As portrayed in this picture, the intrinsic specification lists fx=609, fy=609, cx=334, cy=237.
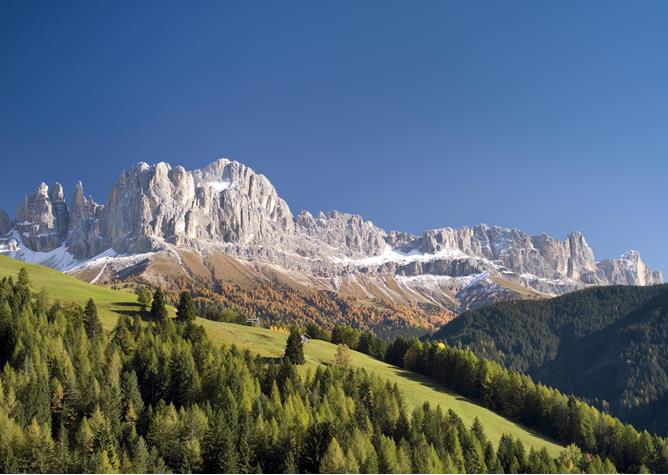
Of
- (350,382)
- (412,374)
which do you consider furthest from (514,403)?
(350,382)

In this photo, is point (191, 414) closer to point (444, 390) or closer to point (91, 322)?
point (91, 322)

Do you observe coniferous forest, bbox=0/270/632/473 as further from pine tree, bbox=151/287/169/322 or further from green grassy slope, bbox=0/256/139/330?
pine tree, bbox=151/287/169/322

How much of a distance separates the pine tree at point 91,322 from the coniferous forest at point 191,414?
0.78 feet

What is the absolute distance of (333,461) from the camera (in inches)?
3159

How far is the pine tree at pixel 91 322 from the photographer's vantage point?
120m

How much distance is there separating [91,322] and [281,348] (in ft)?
152

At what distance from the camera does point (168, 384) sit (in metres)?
105

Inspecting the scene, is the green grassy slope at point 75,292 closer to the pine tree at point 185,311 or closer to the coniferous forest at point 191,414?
the pine tree at point 185,311

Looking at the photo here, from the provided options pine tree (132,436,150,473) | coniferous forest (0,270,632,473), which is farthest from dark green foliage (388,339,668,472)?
pine tree (132,436,150,473)

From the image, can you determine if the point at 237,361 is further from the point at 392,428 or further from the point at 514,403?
the point at 514,403

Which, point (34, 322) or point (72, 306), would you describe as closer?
point (34, 322)

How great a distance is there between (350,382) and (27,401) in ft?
191

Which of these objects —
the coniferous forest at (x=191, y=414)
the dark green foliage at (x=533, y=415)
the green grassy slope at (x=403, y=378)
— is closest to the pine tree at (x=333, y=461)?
the coniferous forest at (x=191, y=414)

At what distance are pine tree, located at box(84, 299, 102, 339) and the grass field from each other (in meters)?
5.97
